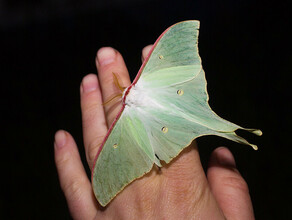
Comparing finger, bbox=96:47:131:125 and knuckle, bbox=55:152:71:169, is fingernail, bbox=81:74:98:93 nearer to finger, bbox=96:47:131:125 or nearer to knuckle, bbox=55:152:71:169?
finger, bbox=96:47:131:125

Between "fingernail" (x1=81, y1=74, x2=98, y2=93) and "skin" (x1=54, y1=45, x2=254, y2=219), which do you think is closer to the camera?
"skin" (x1=54, y1=45, x2=254, y2=219)

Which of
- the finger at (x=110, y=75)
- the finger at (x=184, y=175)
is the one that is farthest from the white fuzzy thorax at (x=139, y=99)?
the finger at (x=110, y=75)

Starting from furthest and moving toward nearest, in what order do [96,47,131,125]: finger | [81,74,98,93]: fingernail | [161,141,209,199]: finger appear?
[81,74,98,93]: fingernail → [96,47,131,125]: finger → [161,141,209,199]: finger

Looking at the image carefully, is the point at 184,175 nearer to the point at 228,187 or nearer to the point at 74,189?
the point at 228,187

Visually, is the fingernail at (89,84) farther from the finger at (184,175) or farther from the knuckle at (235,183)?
the knuckle at (235,183)

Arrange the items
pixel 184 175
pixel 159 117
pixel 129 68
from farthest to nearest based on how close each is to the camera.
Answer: pixel 129 68, pixel 184 175, pixel 159 117

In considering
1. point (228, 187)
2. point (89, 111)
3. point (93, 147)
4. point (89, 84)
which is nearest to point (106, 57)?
point (89, 84)

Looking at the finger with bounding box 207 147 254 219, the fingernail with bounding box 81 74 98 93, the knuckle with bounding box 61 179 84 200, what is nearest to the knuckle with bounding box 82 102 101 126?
the fingernail with bounding box 81 74 98 93

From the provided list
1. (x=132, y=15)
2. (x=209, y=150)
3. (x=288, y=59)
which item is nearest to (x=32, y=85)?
(x=132, y=15)

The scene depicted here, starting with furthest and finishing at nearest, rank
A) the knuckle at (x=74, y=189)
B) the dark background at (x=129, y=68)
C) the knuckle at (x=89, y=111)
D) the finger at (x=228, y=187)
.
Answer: the dark background at (x=129, y=68) → the knuckle at (x=89, y=111) → the knuckle at (x=74, y=189) → the finger at (x=228, y=187)
